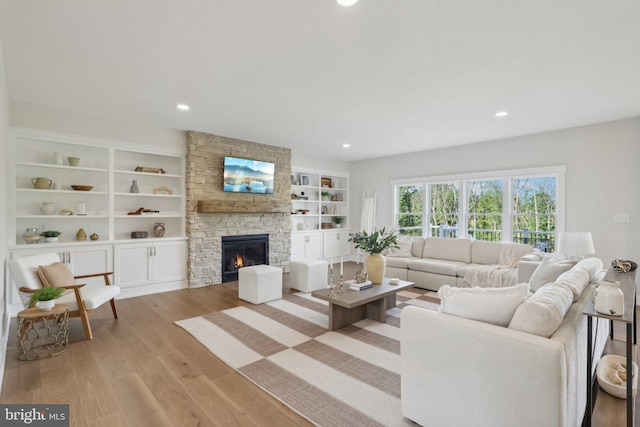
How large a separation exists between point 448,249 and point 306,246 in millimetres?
3105

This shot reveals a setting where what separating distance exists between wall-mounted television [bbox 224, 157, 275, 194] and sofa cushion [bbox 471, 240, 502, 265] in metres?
3.90

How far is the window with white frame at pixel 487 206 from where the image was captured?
5.35m

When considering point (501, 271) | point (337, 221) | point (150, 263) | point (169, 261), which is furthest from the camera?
point (337, 221)

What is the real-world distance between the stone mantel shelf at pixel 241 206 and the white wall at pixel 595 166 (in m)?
3.90

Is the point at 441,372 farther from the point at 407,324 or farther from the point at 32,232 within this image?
the point at 32,232

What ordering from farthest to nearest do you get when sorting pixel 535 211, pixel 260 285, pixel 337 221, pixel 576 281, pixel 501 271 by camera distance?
pixel 337 221, pixel 535 211, pixel 501 271, pixel 260 285, pixel 576 281

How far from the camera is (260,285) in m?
4.32

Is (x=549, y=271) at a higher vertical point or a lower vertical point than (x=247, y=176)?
lower

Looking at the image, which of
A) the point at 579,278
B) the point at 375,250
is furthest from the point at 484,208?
the point at 579,278

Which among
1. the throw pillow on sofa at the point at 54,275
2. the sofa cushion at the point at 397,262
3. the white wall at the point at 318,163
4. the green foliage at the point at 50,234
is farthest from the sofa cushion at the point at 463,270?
the green foliage at the point at 50,234

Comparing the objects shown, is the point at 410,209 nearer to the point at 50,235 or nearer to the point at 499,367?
the point at 499,367

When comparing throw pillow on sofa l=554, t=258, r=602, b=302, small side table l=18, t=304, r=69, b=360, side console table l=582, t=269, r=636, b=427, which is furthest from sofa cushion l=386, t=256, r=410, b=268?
small side table l=18, t=304, r=69, b=360

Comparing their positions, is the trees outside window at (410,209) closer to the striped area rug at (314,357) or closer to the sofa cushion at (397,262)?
the sofa cushion at (397,262)

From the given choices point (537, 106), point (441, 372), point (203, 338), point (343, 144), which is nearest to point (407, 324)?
point (441, 372)
